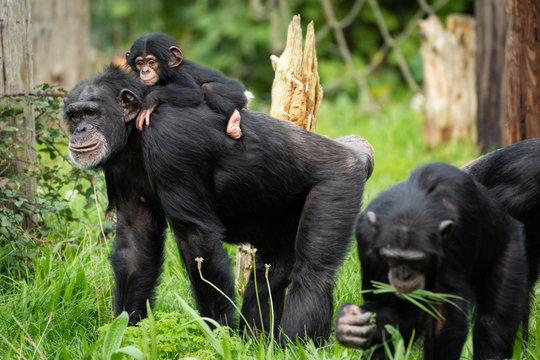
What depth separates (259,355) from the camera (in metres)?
3.93

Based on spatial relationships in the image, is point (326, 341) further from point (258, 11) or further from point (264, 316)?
point (258, 11)

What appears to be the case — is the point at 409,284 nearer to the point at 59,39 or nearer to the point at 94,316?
the point at 94,316

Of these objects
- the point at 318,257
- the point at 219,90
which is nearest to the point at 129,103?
the point at 219,90

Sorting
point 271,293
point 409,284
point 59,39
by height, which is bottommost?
point 271,293

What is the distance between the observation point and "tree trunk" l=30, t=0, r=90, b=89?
37.4 feet

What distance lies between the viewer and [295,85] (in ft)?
19.0

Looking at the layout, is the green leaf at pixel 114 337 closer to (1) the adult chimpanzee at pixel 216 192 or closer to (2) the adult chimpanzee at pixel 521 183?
(1) the adult chimpanzee at pixel 216 192

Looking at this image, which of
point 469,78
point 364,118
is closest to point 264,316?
point 469,78

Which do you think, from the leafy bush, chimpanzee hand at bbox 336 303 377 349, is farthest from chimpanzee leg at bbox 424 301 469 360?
the leafy bush

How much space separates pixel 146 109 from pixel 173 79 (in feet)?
2.50

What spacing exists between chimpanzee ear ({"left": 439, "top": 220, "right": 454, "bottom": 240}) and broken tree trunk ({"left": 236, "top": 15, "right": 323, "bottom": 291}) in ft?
7.52

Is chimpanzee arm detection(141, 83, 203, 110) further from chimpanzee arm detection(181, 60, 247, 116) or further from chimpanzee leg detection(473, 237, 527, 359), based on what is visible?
chimpanzee leg detection(473, 237, 527, 359)

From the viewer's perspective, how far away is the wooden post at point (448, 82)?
37.7ft

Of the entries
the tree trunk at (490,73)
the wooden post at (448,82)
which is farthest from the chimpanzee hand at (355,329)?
the wooden post at (448,82)
